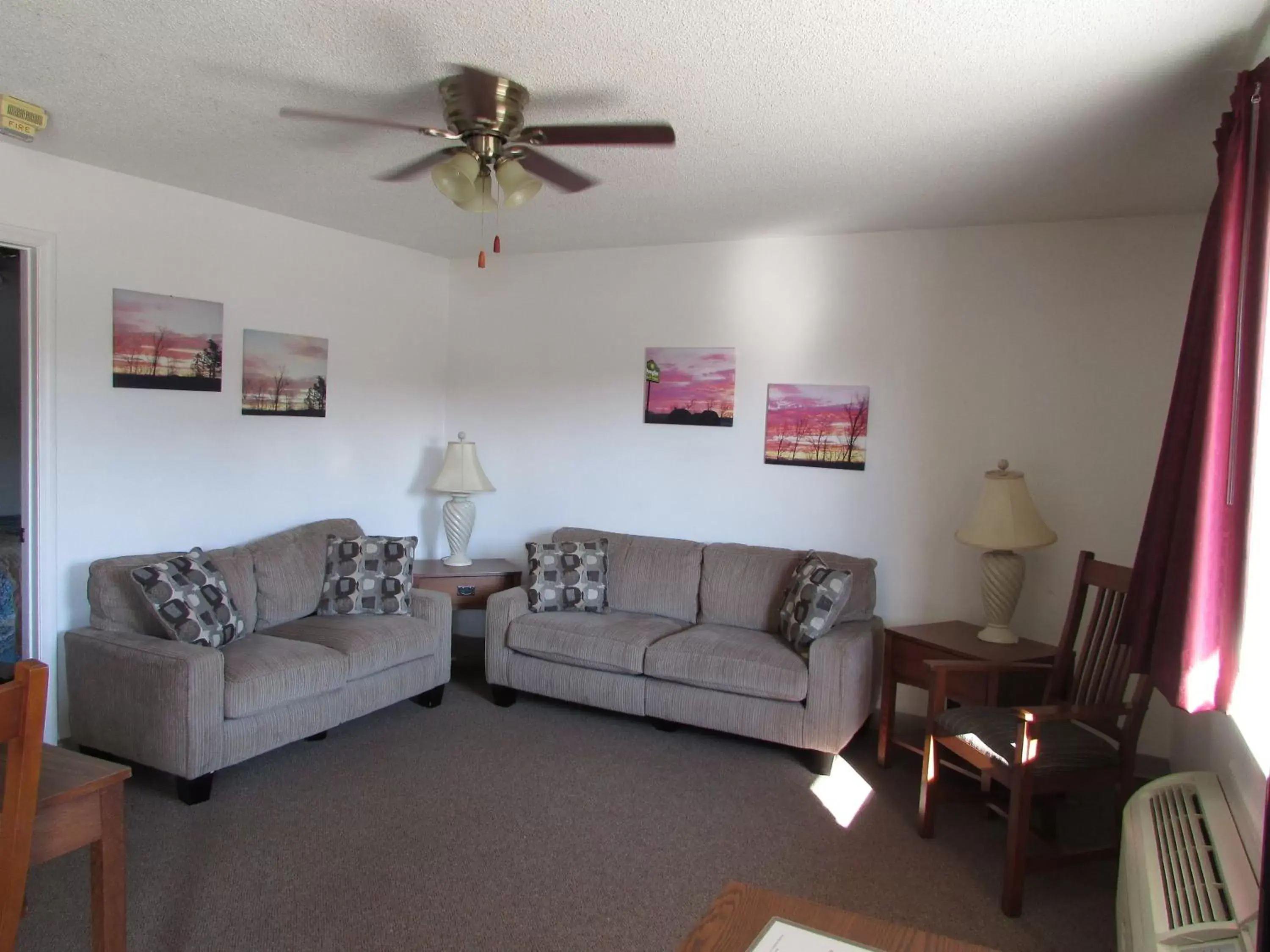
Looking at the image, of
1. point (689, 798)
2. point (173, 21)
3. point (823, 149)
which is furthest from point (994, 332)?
point (173, 21)

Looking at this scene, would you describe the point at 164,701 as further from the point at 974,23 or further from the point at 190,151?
the point at 974,23

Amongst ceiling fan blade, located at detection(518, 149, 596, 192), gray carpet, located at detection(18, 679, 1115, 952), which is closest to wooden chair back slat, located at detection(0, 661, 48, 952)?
gray carpet, located at detection(18, 679, 1115, 952)

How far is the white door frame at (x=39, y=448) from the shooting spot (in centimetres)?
343

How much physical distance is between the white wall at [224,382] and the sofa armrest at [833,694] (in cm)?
284

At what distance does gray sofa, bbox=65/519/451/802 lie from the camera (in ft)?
10.4

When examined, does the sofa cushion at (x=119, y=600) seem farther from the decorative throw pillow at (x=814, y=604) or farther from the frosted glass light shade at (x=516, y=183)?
the decorative throw pillow at (x=814, y=604)

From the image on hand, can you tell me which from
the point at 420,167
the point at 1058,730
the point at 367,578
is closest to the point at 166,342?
the point at 367,578

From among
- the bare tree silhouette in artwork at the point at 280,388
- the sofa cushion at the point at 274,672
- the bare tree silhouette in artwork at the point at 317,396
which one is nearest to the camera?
the sofa cushion at the point at 274,672

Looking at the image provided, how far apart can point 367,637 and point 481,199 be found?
2132 millimetres

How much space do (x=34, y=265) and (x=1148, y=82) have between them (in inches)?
159

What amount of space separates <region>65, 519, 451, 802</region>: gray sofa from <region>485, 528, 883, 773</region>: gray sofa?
0.52 m

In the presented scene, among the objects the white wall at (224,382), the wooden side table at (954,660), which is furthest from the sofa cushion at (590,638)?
the white wall at (224,382)

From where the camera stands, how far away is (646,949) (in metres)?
2.44

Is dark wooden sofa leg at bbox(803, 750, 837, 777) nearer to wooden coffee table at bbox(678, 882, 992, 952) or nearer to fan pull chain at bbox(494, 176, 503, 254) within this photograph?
wooden coffee table at bbox(678, 882, 992, 952)
